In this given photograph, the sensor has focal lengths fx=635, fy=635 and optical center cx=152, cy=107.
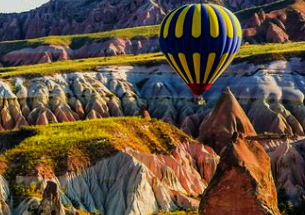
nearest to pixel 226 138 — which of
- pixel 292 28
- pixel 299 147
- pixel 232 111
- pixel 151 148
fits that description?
pixel 232 111

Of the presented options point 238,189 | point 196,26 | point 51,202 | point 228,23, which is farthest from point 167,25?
point 238,189

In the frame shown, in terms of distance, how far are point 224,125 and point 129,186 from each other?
951 inches

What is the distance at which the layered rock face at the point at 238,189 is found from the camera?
1097 inches

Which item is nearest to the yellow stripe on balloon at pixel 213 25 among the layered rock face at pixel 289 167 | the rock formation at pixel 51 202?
the rock formation at pixel 51 202

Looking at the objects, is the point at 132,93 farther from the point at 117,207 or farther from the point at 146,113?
the point at 117,207

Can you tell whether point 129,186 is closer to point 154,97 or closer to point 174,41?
point 174,41

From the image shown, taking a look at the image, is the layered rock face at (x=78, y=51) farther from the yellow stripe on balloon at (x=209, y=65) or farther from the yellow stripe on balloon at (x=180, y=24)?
the yellow stripe on balloon at (x=180, y=24)

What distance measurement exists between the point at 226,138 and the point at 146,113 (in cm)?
2180

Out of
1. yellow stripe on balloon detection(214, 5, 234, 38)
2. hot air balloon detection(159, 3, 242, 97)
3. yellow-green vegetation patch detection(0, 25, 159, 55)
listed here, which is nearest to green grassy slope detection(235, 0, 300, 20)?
yellow-green vegetation patch detection(0, 25, 159, 55)

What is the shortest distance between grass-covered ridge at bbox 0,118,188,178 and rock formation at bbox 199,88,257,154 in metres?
12.4

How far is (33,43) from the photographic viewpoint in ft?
556

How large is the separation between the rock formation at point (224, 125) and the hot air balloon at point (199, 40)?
23.9 meters

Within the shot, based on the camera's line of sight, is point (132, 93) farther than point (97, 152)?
Yes

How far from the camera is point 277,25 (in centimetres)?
15238
